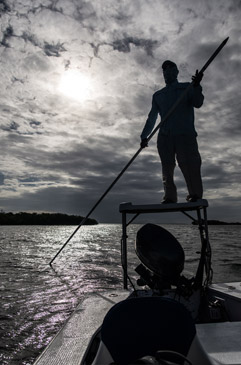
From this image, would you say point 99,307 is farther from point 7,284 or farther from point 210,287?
point 7,284

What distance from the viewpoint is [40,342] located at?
5.79m

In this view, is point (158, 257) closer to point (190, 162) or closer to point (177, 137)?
point (190, 162)

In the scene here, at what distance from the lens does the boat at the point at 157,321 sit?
1.83 metres

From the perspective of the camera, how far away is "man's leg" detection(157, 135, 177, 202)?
649cm

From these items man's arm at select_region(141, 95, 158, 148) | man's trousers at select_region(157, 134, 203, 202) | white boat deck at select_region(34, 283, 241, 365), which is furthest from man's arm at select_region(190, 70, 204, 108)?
white boat deck at select_region(34, 283, 241, 365)

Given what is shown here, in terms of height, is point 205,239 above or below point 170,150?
below

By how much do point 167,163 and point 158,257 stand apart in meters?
2.74

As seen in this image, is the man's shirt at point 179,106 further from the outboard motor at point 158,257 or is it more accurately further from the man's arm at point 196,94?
the outboard motor at point 158,257

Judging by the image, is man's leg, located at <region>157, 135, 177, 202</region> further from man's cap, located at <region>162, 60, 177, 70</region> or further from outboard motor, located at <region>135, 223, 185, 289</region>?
man's cap, located at <region>162, 60, 177, 70</region>

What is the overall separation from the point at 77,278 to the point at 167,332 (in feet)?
39.0

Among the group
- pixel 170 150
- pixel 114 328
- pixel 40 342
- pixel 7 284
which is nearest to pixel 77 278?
pixel 7 284

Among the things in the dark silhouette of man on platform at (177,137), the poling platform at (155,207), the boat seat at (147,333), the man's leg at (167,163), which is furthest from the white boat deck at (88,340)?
the man's leg at (167,163)

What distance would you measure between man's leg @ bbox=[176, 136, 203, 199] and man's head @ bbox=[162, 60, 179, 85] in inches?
63.8

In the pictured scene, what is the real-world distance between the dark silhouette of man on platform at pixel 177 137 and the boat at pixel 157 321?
1.19m
